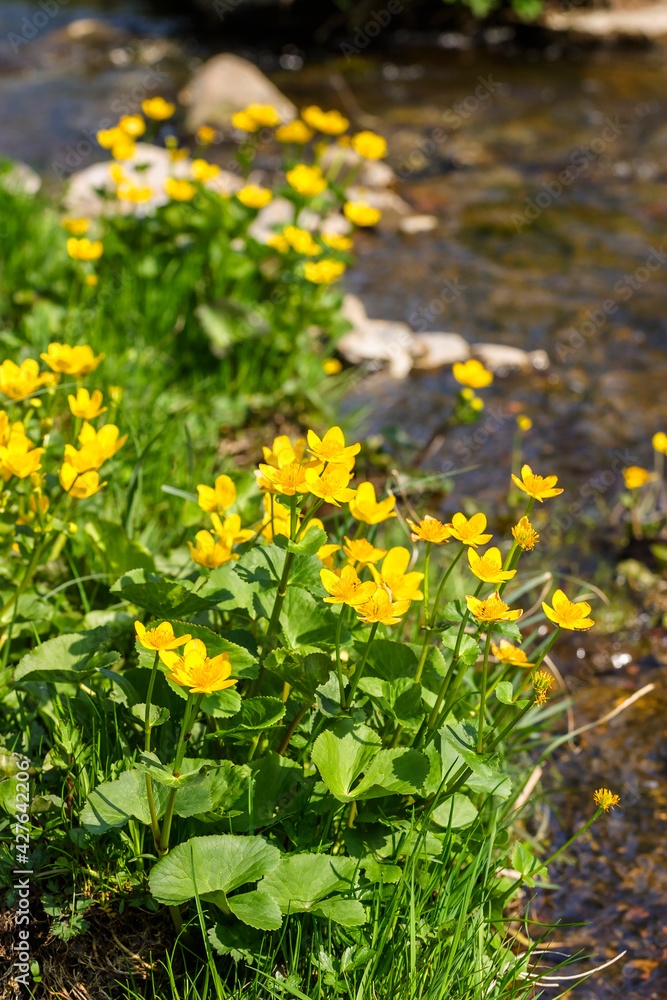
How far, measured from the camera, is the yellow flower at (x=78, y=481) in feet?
5.23

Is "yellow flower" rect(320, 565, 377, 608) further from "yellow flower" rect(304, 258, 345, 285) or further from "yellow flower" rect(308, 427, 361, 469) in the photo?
"yellow flower" rect(304, 258, 345, 285)

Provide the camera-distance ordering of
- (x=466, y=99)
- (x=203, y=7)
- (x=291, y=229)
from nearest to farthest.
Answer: (x=291, y=229), (x=466, y=99), (x=203, y=7)

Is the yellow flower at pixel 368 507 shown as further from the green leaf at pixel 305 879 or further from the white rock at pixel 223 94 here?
the white rock at pixel 223 94

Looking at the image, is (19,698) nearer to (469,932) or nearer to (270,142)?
(469,932)

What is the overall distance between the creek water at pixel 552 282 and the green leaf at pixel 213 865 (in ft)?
2.15

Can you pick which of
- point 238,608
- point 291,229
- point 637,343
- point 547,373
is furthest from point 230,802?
point 637,343

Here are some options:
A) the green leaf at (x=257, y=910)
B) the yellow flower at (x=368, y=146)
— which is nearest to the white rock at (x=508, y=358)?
the yellow flower at (x=368, y=146)

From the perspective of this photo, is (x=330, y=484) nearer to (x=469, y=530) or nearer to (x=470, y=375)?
(x=469, y=530)

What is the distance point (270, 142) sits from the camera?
6852 millimetres

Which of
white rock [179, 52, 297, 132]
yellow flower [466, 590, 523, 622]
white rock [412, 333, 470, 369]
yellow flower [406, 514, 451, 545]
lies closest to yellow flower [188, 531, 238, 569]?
yellow flower [406, 514, 451, 545]

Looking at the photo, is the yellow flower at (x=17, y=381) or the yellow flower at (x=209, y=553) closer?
the yellow flower at (x=209, y=553)

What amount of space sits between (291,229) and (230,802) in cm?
234

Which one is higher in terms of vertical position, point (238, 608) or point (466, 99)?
point (238, 608)

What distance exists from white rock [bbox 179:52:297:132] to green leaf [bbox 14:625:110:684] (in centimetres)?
606
